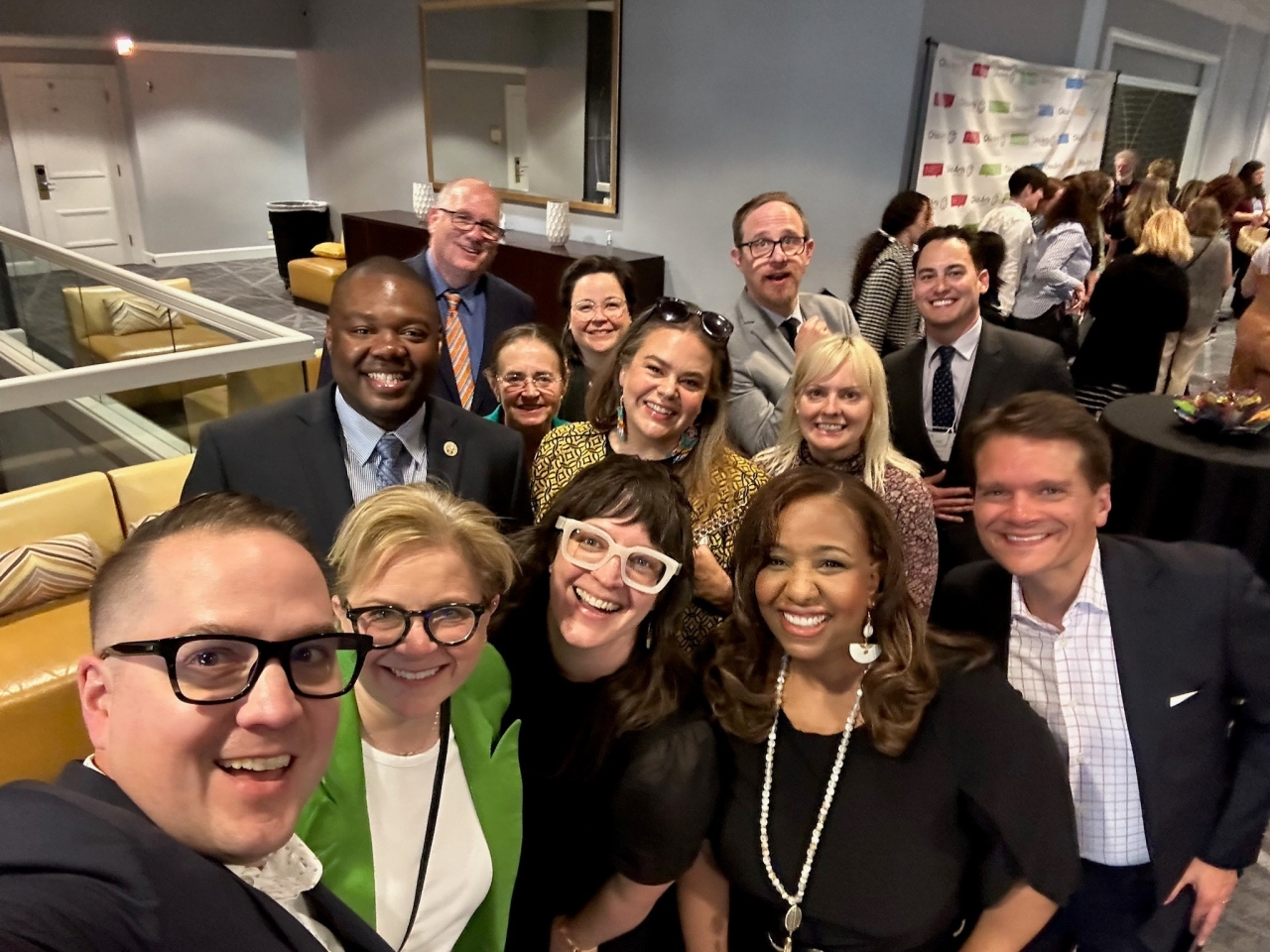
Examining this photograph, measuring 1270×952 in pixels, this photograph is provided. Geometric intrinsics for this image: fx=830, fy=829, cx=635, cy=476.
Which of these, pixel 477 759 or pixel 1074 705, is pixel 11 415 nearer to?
pixel 477 759

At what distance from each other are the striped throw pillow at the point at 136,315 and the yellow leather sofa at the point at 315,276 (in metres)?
3.52

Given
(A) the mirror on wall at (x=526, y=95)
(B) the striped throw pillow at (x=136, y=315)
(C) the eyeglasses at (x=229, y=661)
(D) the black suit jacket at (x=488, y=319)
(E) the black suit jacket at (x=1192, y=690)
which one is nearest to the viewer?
(C) the eyeglasses at (x=229, y=661)

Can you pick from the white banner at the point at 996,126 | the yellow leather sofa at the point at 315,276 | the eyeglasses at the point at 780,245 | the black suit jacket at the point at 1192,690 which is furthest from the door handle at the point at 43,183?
the black suit jacket at the point at 1192,690

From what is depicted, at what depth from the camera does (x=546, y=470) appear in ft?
7.25

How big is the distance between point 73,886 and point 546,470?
5.28ft

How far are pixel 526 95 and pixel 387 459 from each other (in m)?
5.99

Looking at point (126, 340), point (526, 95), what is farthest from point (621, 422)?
point (526, 95)

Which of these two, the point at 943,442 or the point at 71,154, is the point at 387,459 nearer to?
the point at 943,442

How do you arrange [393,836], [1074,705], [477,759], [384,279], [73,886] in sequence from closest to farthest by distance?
[73,886]
[393,836]
[477,759]
[1074,705]
[384,279]

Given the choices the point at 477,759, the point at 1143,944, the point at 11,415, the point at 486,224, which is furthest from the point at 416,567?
the point at 11,415

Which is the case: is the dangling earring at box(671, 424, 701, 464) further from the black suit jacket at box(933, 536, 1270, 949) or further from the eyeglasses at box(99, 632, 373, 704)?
the eyeglasses at box(99, 632, 373, 704)

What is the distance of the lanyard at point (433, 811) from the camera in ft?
4.27

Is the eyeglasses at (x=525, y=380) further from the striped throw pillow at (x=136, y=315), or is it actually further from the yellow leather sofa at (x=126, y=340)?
the striped throw pillow at (x=136, y=315)

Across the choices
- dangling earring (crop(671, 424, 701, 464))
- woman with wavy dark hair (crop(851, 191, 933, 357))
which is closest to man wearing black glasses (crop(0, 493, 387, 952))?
dangling earring (crop(671, 424, 701, 464))
